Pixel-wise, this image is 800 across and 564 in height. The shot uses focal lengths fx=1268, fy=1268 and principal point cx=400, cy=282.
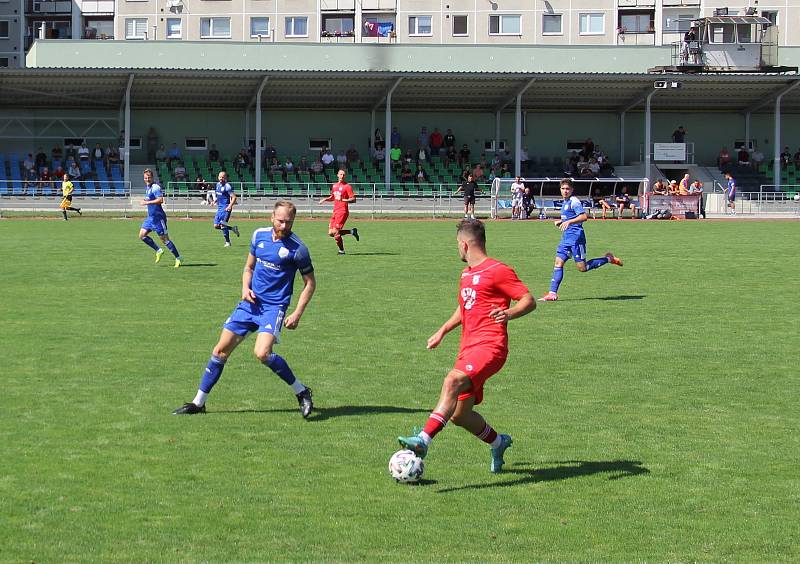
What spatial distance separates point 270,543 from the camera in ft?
23.7

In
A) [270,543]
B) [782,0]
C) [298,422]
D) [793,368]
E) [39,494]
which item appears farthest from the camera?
[782,0]

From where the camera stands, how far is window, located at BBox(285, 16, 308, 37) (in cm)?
7394

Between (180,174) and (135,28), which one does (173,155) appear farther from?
(135,28)

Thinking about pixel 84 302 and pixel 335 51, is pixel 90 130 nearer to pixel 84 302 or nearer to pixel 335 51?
pixel 335 51

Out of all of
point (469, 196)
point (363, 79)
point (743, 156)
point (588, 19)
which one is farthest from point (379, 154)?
point (588, 19)

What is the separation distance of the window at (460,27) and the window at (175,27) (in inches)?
633

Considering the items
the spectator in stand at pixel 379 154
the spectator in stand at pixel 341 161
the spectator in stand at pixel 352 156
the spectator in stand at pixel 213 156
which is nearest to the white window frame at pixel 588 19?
the spectator in stand at pixel 379 154

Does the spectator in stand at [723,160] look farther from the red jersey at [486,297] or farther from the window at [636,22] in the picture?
the red jersey at [486,297]

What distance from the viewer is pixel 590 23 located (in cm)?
7306

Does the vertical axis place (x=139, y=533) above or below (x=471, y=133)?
below

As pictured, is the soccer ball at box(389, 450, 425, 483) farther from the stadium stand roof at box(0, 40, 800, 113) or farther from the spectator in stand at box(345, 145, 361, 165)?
the spectator in stand at box(345, 145, 361, 165)

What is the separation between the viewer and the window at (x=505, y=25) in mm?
72875

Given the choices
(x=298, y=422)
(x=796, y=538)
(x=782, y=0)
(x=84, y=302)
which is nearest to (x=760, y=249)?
(x=84, y=302)

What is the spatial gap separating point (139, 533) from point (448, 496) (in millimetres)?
2079
